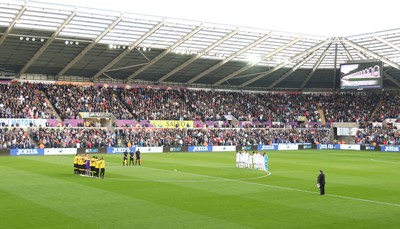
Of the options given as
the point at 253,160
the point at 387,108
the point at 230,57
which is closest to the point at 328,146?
the point at 387,108

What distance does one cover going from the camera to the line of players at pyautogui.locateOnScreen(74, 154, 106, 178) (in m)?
30.3

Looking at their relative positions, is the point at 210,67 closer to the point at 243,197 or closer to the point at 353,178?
A: the point at 353,178

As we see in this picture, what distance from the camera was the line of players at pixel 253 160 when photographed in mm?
37256

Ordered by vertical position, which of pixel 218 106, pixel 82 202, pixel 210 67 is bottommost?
pixel 82 202

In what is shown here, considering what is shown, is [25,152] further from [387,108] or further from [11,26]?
[387,108]

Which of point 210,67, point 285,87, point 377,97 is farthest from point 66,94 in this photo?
point 377,97

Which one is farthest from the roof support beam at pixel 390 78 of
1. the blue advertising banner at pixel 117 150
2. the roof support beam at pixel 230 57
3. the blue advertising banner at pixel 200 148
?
the blue advertising banner at pixel 117 150

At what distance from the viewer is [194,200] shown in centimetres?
2206

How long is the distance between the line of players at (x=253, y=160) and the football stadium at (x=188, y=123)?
11 cm

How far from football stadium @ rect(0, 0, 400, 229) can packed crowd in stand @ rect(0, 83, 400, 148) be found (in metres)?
0.24

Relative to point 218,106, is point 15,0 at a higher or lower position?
higher

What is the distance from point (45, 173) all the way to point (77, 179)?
14.7ft

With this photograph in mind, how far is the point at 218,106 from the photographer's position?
79.8 meters

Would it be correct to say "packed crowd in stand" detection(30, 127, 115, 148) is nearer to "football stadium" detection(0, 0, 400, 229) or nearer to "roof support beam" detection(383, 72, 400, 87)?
"football stadium" detection(0, 0, 400, 229)
